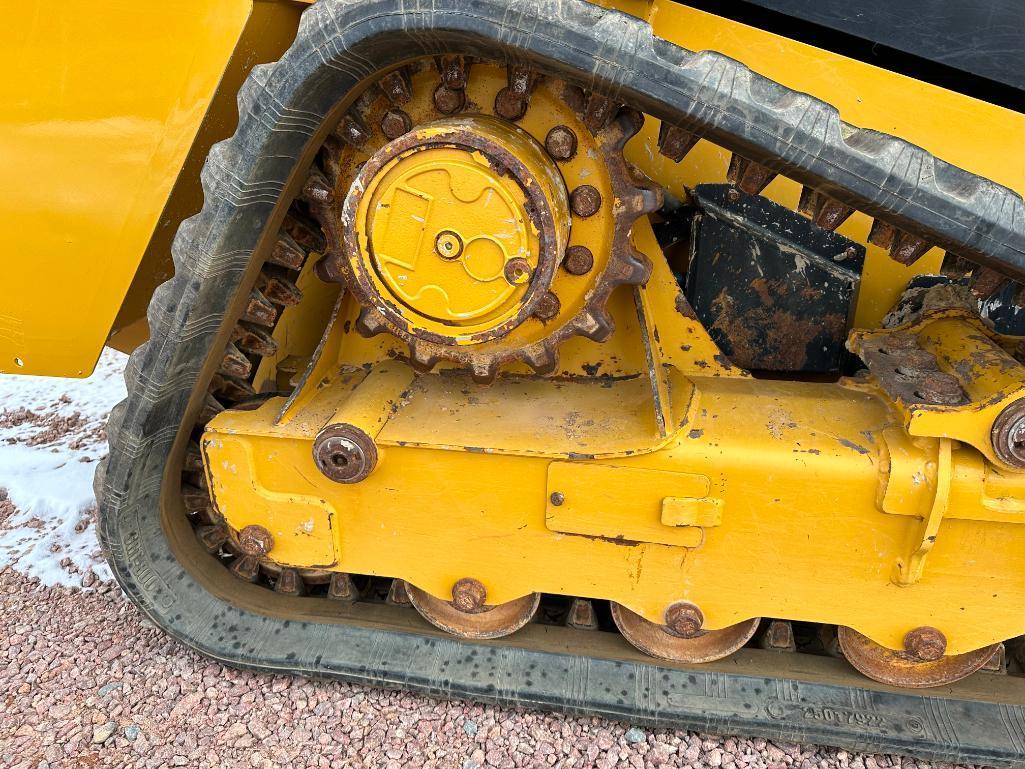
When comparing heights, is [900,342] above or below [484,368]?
above

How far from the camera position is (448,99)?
1.42 meters

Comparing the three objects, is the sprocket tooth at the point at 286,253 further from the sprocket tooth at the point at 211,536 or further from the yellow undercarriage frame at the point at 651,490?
the sprocket tooth at the point at 211,536

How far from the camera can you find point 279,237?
1.62m

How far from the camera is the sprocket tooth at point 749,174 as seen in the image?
131 centimetres

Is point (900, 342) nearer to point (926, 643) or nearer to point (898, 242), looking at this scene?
point (898, 242)

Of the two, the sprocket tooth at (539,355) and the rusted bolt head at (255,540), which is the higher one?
the sprocket tooth at (539,355)

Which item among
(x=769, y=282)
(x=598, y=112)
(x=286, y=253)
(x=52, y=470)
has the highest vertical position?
(x=598, y=112)

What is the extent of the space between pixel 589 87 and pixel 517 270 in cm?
34

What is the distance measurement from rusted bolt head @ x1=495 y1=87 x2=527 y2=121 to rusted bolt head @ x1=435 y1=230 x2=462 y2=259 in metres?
0.27

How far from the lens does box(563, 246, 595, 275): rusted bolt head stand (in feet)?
4.94

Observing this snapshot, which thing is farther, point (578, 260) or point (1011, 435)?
point (578, 260)

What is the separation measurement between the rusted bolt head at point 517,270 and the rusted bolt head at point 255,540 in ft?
2.85

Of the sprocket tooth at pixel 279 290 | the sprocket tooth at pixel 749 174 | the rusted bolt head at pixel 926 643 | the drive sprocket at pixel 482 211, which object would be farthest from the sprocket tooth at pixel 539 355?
the rusted bolt head at pixel 926 643

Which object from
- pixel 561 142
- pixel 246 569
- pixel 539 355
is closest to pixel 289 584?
pixel 246 569
